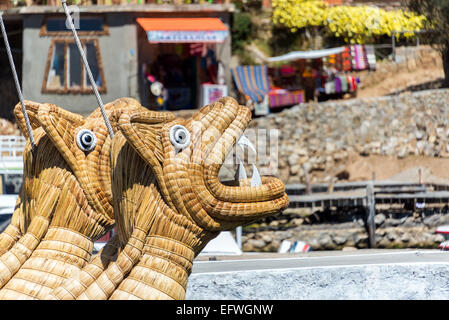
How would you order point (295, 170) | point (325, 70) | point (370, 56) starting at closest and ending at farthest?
1. point (295, 170)
2. point (325, 70)
3. point (370, 56)

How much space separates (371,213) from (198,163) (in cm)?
1663

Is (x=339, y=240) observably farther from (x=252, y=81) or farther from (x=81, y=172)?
(x=81, y=172)

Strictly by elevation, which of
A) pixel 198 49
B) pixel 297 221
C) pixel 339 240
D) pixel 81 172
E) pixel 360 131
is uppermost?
pixel 198 49

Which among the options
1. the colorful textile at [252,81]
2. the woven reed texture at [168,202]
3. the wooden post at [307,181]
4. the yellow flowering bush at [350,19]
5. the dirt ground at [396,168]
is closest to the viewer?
the woven reed texture at [168,202]

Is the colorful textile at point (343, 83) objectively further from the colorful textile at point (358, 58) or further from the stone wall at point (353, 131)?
the colorful textile at point (358, 58)

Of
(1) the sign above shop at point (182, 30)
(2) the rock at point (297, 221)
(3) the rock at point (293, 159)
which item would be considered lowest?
(2) the rock at point (297, 221)

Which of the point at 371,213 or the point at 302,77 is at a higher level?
the point at 302,77

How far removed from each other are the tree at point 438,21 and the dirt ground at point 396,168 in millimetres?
2958

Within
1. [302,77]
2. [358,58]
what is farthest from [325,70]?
[358,58]

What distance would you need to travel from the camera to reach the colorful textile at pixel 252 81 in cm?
2472

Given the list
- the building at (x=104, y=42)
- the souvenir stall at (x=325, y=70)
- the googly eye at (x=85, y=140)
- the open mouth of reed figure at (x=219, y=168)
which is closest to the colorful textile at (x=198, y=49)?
the building at (x=104, y=42)

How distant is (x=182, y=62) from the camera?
25.6 meters

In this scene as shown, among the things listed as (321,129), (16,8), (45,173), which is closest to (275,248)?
(321,129)

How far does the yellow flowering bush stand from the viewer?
27797mm
